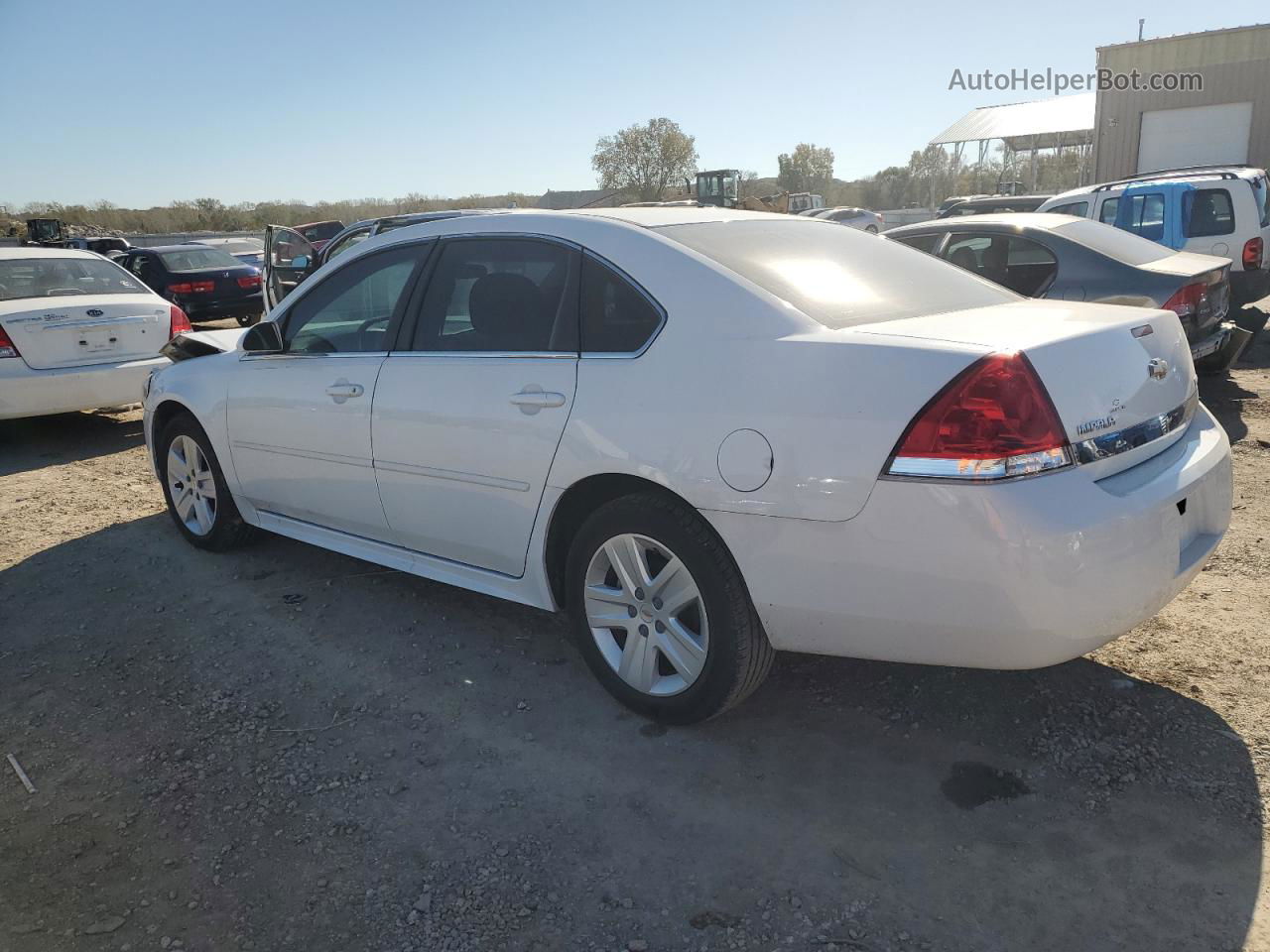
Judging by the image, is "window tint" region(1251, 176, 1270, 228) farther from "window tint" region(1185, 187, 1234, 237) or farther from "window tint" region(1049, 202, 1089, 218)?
"window tint" region(1049, 202, 1089, 218)

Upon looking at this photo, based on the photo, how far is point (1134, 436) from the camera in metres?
2.64

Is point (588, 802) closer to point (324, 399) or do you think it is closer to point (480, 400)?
point (480, 400)

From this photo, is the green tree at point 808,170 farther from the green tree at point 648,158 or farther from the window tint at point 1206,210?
the window tint at point 1206,210

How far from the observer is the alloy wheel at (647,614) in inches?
116

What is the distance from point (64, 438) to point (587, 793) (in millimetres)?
7261

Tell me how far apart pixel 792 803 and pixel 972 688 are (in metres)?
0.93

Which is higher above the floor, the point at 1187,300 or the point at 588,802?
the point at 1187,300

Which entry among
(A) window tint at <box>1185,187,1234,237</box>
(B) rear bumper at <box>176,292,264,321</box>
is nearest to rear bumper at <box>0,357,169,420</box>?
(B) rear bumper at <box>176,292,264,321</box>

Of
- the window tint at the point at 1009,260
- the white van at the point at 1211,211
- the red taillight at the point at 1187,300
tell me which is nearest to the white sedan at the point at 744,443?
the red taillight at the point at 1187,300

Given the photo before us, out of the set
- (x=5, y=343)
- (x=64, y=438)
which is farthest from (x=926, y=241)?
(x=64, y=438)

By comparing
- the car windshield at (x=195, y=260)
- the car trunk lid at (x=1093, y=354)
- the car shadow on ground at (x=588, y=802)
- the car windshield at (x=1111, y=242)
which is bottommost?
the car shadow on ground at (x=588, y=802)

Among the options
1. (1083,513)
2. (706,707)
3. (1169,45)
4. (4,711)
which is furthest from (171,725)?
(1169,45)

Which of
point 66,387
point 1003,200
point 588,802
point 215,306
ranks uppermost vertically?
point 1003,200

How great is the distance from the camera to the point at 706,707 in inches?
116
